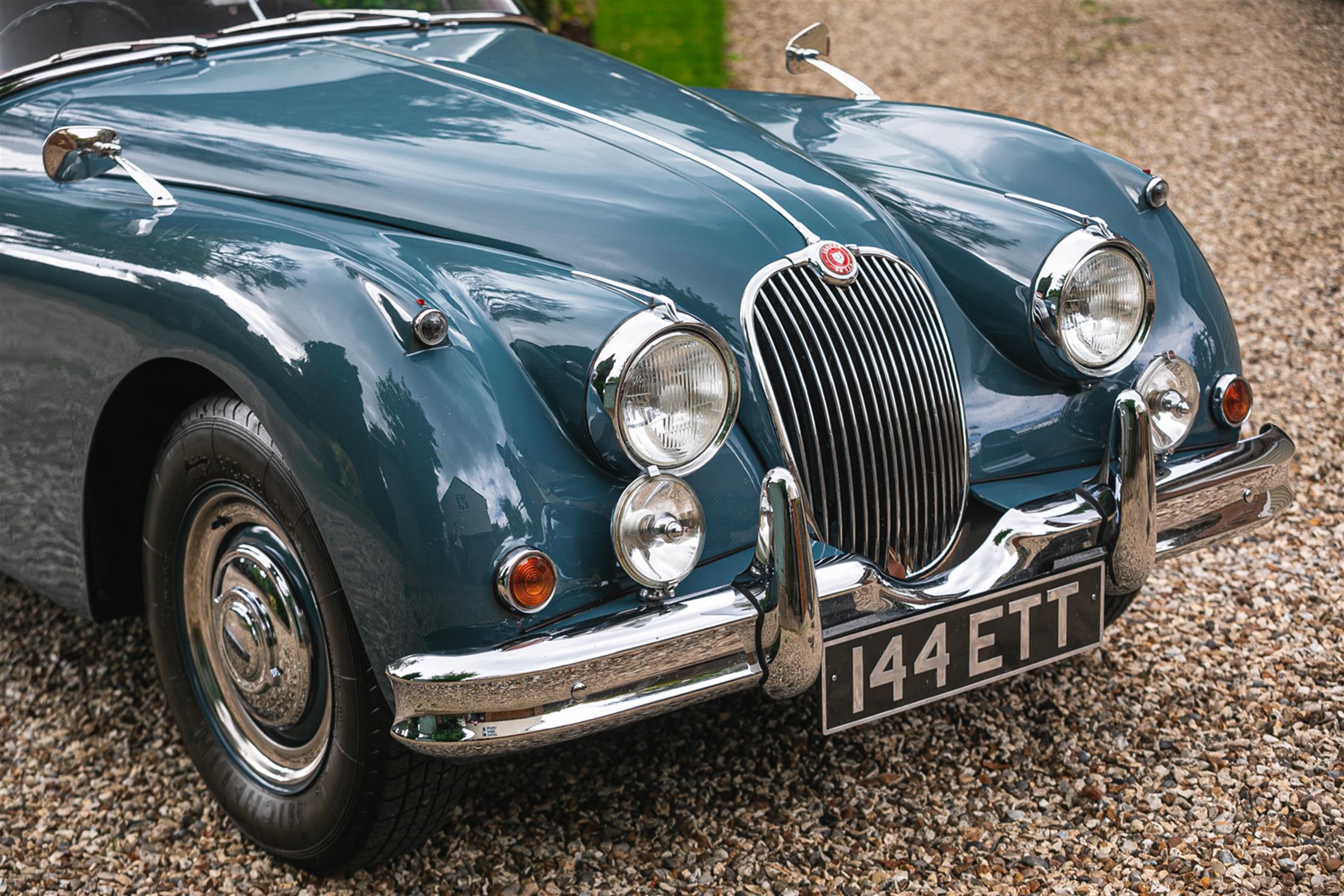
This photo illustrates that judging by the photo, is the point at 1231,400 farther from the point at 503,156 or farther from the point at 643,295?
the point at 503,156

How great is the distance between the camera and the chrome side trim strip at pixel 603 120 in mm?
2453

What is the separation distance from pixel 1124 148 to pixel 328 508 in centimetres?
654

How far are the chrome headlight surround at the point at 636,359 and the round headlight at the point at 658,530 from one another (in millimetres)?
39

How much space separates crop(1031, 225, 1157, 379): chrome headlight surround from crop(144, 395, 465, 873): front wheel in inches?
55.1

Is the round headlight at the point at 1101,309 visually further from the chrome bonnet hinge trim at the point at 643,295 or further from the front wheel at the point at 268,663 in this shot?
the front wheel at the point at 268,663

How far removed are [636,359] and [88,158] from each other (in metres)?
1.38

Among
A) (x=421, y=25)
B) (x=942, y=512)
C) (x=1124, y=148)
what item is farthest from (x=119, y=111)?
(x=1124, y=148)

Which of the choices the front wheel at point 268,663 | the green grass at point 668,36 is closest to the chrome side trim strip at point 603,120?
the front wheel at point 268,663

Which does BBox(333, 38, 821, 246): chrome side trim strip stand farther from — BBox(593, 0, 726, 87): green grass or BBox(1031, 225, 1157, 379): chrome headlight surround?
BBox(593, 0, 726, 87): green grass

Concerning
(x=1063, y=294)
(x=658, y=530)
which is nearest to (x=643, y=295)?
(x=658, y=530)

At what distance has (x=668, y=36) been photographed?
9.95m

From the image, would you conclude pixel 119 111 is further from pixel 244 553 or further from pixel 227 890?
pixel 227 890

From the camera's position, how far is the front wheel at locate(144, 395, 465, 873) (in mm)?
2111

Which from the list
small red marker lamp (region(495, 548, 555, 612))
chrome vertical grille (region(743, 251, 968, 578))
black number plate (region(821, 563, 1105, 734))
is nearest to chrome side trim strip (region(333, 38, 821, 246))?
chrome vertical grille (region(743, 251, 968, 578))
